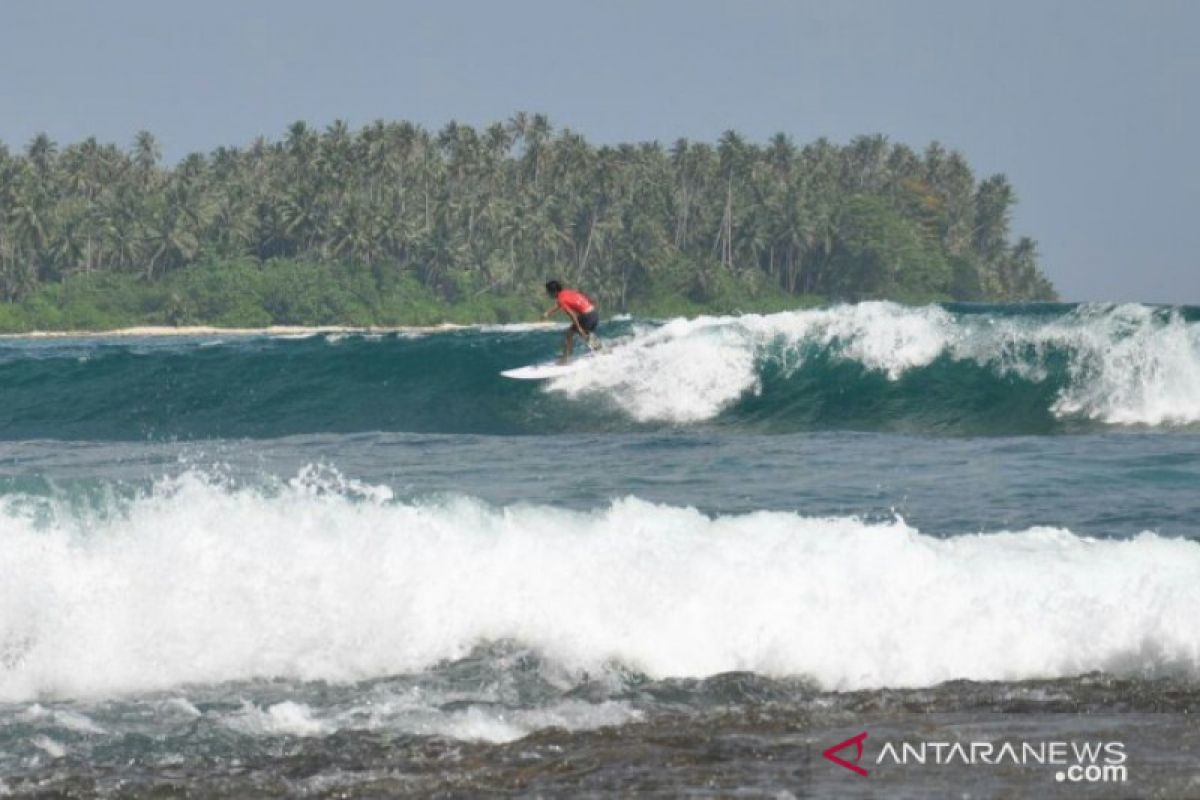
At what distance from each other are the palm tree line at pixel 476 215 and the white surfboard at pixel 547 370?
96445 mm

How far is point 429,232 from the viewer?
129375 mm

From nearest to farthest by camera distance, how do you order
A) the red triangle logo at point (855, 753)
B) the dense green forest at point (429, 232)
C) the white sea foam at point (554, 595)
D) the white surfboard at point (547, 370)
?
the red triangle logo at point (855, 753) → the white sea foam at point (554, 595) → the white surfboard at point (547, 370) → the dense green forest at point (429, 232)

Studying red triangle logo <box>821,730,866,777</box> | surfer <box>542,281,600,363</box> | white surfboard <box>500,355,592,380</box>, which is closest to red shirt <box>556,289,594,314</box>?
surfer <box>542,281,600,363</box>

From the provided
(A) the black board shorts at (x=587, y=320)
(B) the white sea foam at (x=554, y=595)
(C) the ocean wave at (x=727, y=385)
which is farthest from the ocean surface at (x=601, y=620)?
(A) the black board shorts at (x=587, y=320)

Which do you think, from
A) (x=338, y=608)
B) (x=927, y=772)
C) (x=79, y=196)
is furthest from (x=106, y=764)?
(x=79, y=196)

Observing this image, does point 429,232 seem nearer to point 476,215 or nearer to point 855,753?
point 476,215

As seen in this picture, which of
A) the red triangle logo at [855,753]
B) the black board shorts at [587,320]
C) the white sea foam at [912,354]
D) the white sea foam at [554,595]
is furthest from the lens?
the black board shorts at [587,320]

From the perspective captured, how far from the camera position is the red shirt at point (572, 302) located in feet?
83.6

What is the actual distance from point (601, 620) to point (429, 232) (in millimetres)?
119707

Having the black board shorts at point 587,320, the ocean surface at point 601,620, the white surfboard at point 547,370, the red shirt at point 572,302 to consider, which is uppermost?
the red shirt at point 572,302

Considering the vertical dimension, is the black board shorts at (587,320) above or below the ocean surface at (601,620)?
above

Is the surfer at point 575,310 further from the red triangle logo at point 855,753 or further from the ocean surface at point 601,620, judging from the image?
the red triangle logo at point 855,753

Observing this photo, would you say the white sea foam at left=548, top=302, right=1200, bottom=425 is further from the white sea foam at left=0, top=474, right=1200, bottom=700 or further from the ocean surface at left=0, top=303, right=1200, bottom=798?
the white sea foam at left=0, top=474, right=1200, bottom=700

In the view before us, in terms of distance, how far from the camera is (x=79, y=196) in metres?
131
